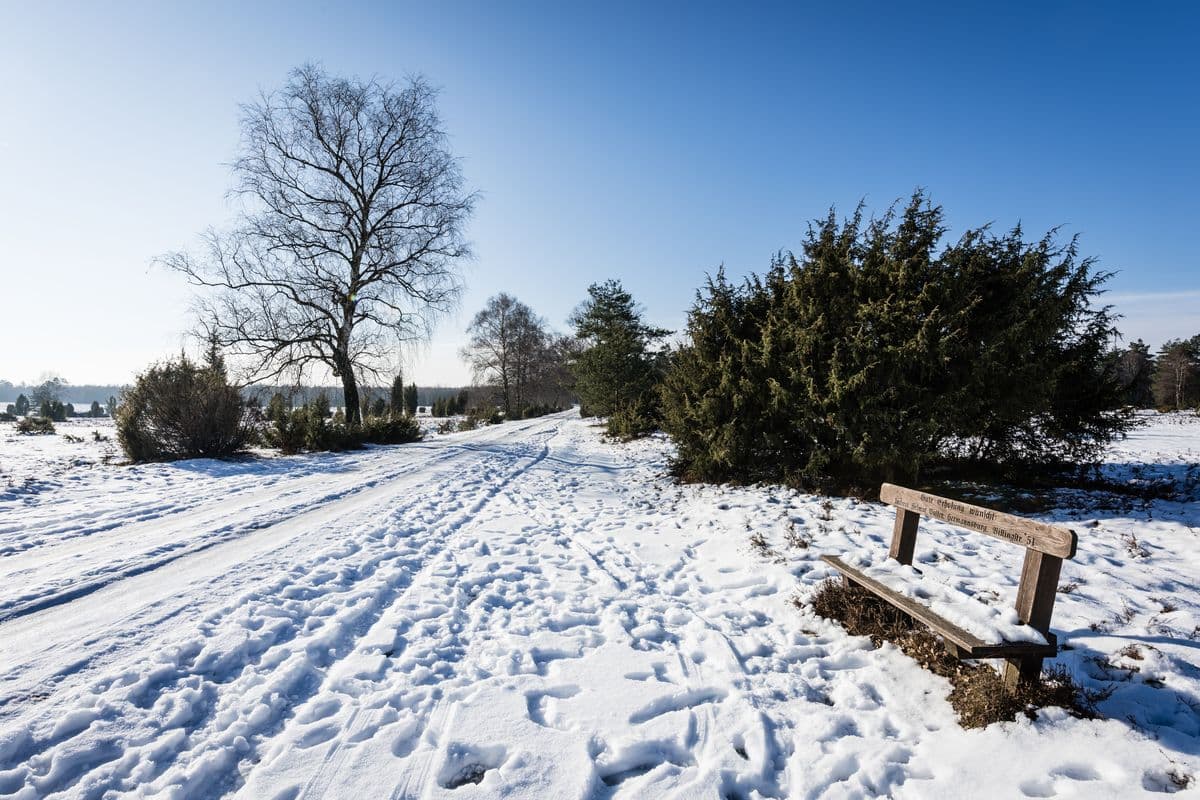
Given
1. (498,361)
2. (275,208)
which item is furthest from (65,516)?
(498,361)

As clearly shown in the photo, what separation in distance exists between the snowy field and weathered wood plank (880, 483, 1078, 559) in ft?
1.68

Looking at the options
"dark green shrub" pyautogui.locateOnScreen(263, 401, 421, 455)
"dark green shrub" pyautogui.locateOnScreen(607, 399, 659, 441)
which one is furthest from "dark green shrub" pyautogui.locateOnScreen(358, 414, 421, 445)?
"dark green shrub" pyautogui.locateOnScreen(607, 399, 659, 441)

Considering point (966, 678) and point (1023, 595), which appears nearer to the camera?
point (966, 678)

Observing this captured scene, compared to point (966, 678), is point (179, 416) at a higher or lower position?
higher

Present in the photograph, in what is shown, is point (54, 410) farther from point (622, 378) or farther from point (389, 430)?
point (622, 378)

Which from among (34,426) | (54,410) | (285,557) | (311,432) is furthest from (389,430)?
(54,410)

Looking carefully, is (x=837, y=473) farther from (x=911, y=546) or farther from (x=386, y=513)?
(x=386, y=513)

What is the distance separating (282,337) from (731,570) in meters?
17.7

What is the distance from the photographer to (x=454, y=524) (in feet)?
22.4

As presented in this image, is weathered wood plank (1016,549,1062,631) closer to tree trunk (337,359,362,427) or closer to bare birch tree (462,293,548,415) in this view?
tree trunk (337,359,362,427)

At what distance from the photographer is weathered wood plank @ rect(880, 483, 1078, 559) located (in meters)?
2.70

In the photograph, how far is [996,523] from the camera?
10.2 feet

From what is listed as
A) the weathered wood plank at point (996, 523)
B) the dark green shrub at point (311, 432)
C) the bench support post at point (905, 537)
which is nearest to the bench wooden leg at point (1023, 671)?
the weathered wood plank at point (996, 523)

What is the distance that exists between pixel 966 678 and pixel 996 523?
96cm
